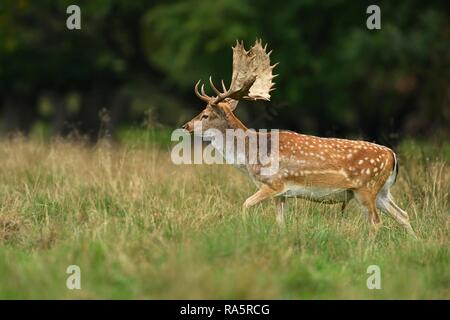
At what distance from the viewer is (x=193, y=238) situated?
7.57 meters

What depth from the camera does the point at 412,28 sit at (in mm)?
22281

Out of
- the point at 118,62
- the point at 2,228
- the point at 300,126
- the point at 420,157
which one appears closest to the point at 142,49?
the point at 118,62

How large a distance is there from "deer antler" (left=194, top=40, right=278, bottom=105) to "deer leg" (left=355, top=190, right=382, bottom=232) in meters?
1.40

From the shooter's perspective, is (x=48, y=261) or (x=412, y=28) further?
(x=412, y=28)

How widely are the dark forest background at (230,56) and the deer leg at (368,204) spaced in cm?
1096

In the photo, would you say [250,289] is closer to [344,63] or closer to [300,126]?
[344,63]

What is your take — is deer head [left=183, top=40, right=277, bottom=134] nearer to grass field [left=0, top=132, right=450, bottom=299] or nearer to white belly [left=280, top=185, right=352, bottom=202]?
grass field [left=0, top=132, right=450, bottom=299]

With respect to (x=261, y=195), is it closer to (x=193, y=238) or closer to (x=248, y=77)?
(x=248, y=77)

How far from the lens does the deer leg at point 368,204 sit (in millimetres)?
9031

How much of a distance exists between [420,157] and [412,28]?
38.3 ft

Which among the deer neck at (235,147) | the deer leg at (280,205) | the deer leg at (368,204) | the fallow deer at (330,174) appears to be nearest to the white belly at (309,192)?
the fallow deer at (330,174)

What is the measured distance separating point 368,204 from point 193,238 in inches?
86.6

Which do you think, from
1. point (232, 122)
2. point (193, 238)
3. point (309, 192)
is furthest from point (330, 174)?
point (193, 238)

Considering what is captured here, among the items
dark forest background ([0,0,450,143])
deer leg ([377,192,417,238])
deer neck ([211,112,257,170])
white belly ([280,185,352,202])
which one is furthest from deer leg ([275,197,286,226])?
dark forest background ([0,0,450,143])
